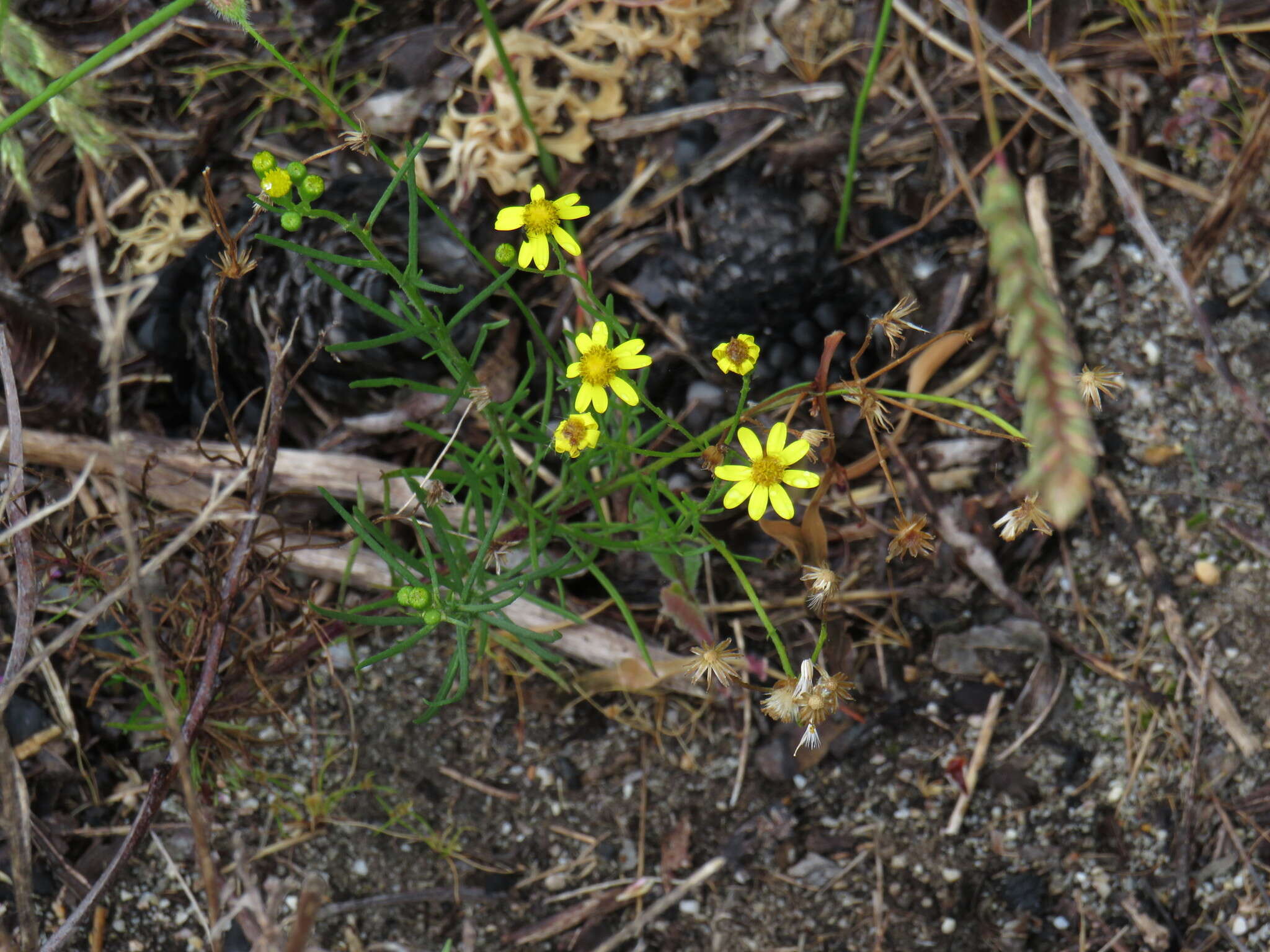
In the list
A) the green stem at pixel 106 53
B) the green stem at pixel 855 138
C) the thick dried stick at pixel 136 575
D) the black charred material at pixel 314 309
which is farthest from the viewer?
the black charred material at pixel 314 309

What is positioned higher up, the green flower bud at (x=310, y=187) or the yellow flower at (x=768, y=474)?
the green flower bud at (x=310, y=187)

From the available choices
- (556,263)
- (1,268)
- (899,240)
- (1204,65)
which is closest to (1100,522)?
(899,240)

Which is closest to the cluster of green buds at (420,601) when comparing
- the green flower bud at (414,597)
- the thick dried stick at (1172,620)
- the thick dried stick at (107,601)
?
the green flower bud at (414,597)

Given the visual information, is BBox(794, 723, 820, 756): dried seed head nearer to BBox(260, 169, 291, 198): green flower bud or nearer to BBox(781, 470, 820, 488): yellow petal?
BBox(781, 470, 820, 488): yellow petal

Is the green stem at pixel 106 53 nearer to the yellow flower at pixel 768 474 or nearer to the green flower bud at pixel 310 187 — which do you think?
the green flower bud at pixel 310 187

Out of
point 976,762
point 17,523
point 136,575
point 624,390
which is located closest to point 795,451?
point 624,390

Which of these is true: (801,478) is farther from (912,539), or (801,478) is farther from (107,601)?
(107,601)
